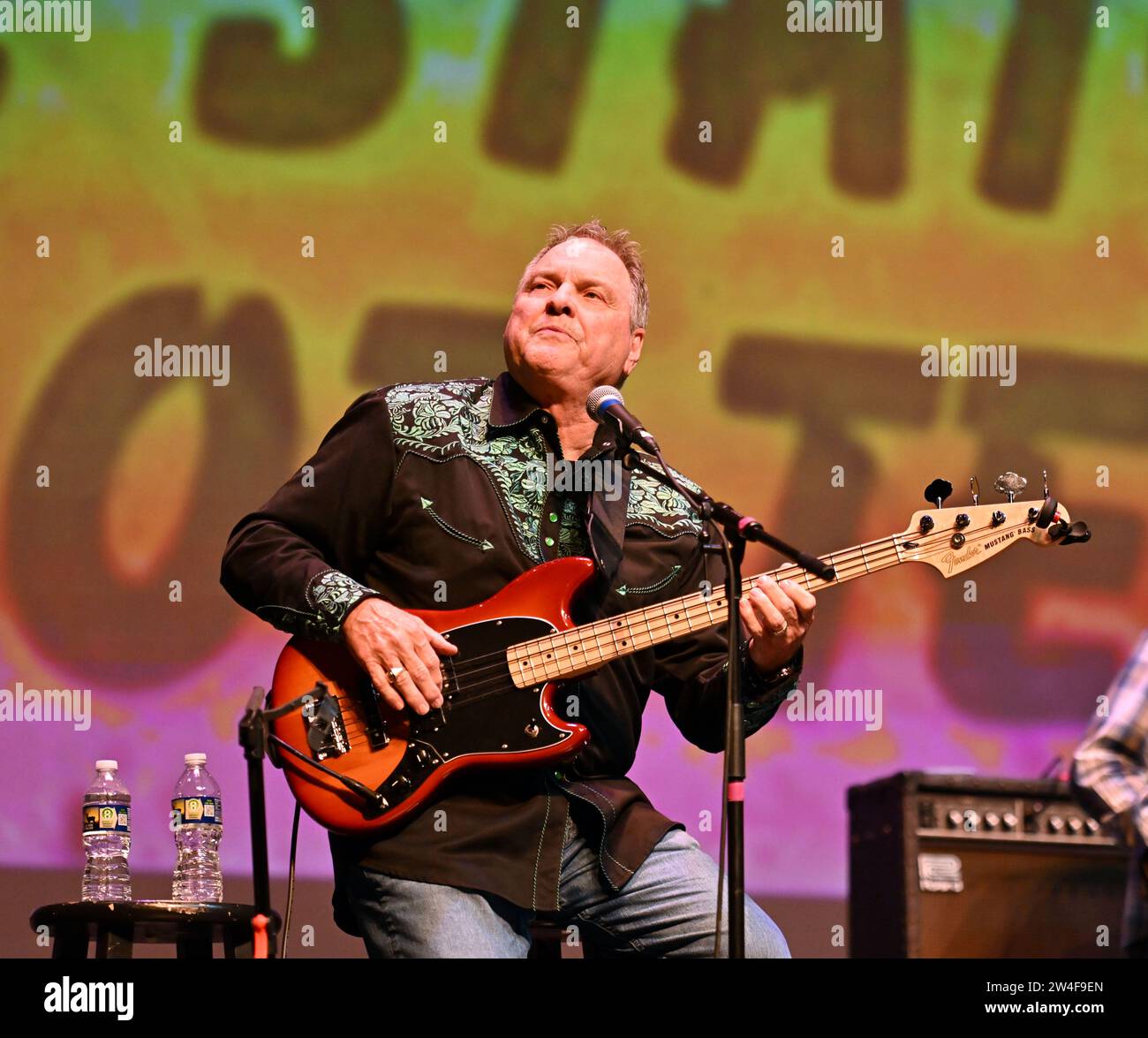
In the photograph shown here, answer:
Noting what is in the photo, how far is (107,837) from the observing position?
153 inches

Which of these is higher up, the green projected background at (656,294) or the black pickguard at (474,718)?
the green projected background at (656,294)

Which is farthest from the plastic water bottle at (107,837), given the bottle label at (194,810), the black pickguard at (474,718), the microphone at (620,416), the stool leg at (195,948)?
the microphone at (620,416)

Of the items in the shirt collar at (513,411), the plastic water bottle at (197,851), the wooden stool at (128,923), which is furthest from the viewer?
the plastic water bottle at (197,851)

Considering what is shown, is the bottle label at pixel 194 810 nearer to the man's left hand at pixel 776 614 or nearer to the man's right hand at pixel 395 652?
the man's right hand at pixel 395 652

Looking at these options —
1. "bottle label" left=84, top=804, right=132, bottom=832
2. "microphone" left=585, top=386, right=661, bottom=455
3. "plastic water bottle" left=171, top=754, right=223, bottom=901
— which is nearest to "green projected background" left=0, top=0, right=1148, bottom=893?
"plastic water bottle" left=171, top=754, right=223, bottom=901

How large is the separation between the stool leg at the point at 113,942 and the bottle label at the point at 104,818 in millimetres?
491

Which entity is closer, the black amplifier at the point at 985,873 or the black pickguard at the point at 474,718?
the black pickguard at the point at 474,718

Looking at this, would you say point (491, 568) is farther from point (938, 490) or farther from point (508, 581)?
point (938, 490)

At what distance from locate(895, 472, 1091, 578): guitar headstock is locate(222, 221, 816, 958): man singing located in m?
0.42

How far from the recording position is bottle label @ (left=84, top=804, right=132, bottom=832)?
3.58 metres

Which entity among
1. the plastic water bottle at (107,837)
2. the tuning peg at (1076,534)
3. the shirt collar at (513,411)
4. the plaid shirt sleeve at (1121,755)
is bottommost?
the plastic water bottle at (107,837)

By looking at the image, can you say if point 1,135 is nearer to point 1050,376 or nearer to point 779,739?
point 779,739

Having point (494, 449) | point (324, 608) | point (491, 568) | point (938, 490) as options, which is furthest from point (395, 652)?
point (938, 490)

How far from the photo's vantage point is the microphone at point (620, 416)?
9.30 feet
